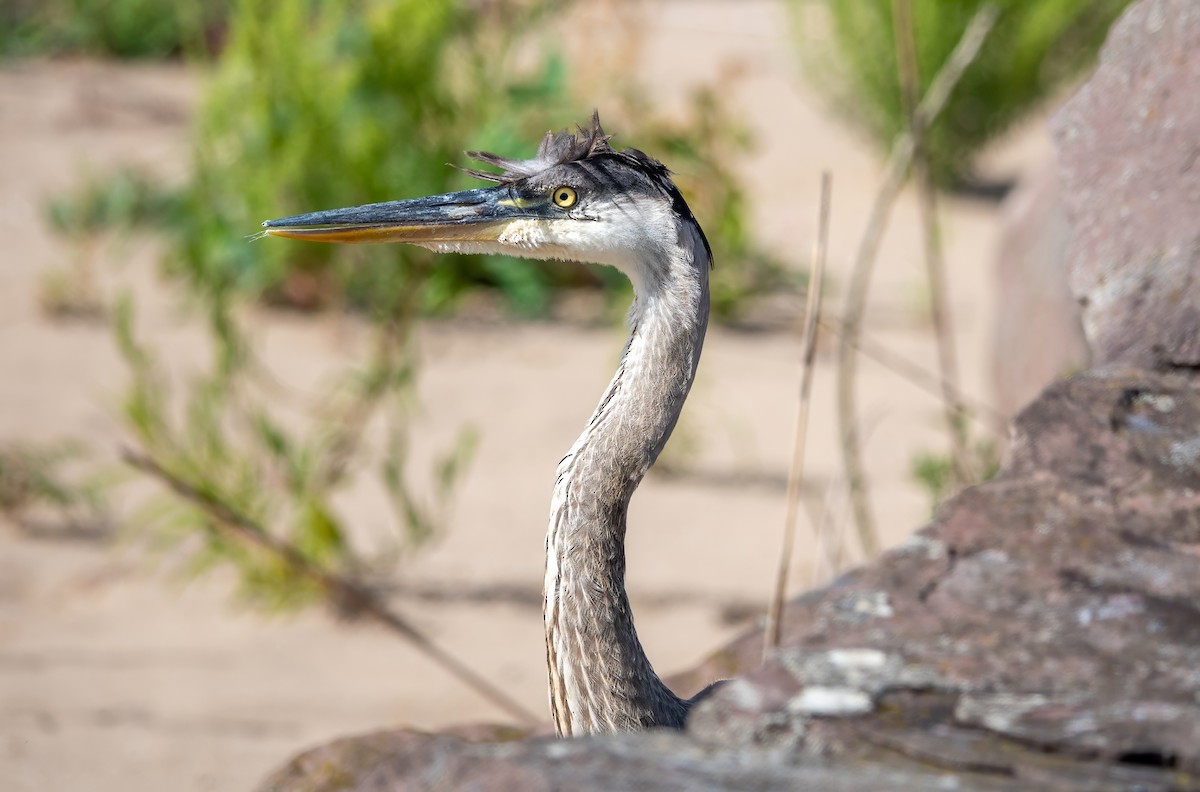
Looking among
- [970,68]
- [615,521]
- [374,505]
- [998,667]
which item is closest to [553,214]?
[615,521]

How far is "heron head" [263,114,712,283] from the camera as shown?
2371mm

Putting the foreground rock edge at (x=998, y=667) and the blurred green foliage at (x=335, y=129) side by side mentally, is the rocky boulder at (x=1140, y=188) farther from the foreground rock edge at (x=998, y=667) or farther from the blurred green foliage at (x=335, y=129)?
the blurred green foliage at (x=335, y=129)

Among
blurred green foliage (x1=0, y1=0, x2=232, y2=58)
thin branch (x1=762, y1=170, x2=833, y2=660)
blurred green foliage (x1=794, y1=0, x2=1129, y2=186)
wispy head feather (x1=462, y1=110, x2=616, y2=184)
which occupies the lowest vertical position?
thin branch (x1=762, y1=170, x2=833, y2=660)

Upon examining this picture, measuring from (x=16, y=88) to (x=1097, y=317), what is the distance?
8905mm

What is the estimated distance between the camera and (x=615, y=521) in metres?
2.28

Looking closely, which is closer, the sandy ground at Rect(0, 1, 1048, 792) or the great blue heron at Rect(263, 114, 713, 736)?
the great blue heron at Rect(263, 114, 713, 736)

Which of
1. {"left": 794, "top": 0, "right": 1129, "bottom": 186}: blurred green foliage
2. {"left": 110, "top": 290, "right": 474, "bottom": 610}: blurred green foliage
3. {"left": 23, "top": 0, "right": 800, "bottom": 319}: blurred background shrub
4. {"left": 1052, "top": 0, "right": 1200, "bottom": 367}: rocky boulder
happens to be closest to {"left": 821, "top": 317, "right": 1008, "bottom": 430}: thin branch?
{"left": 23, "top": 0, "right": 800, "bottom": 319}: blurred background shrub

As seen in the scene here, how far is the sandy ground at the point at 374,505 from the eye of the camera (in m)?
4.04

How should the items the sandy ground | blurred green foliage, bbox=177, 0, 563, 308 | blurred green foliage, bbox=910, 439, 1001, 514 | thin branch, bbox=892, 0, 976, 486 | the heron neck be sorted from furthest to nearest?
1. blurred green foliage, bbox=177, 0, 563, 308
2. blurred green foliage, bbox=910, 439, 1001, 514
3. the sandy ground
4. thin branch, bbox=892, 0, 976, 486
5. the heron neck

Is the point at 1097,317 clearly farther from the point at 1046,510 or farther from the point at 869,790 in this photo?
the point at 869,790

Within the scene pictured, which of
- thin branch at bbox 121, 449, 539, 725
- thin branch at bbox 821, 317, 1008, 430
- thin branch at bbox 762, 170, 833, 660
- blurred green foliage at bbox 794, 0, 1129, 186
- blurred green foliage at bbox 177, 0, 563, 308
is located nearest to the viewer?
thin branch at bbox 762, 170, 833, 660

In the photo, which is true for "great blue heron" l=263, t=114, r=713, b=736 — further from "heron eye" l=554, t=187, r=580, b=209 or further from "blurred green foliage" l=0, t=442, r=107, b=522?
"blurred green foliage" l=0, t=442, r=107, b=522

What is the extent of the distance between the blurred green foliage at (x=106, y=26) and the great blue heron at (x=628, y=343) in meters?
8.31

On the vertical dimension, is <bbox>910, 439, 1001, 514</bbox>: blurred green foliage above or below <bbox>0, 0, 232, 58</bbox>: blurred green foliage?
below
